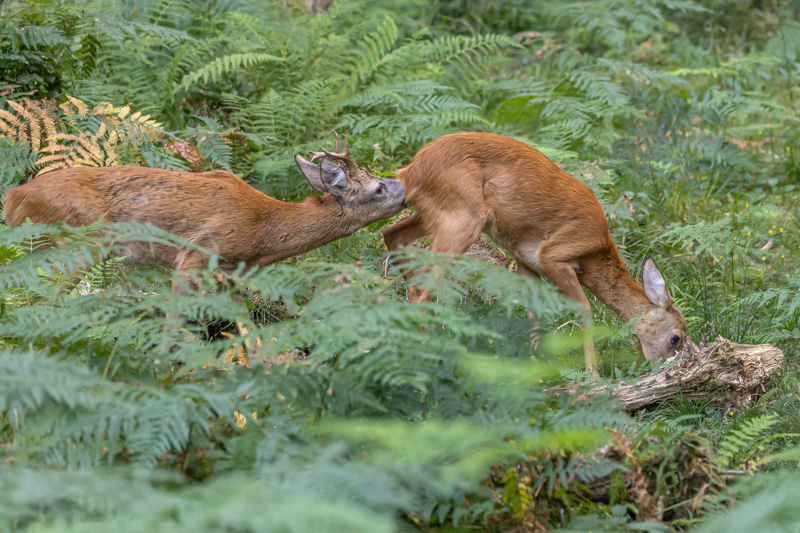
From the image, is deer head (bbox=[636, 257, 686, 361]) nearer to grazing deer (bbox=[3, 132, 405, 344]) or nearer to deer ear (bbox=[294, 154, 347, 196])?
grazing deer (bbox=[3, 132, 405, 344])

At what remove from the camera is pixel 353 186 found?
258 inches

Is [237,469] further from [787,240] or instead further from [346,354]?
[787,240]

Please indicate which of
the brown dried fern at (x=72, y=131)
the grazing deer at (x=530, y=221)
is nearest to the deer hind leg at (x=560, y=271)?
the grazing deer at (x=530, y=221)

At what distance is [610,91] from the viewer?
8734 mm

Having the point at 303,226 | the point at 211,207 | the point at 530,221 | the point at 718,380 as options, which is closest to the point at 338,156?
the point at 303,226

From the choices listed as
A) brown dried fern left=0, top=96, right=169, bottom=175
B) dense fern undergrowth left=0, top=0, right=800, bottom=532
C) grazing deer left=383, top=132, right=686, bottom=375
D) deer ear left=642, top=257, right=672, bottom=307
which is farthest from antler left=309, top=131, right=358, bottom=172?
deer ear left=642, top=257, right=672, bottom=307

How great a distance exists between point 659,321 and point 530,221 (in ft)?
4.04

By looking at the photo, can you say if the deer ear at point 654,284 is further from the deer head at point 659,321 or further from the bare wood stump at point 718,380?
the bare wood stump at point 718,380

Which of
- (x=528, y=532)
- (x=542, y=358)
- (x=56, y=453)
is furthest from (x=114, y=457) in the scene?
(x=542, y=358)

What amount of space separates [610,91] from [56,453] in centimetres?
703

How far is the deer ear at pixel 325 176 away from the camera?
6.47m

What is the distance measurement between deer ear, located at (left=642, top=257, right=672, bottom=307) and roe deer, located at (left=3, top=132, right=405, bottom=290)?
1.93m

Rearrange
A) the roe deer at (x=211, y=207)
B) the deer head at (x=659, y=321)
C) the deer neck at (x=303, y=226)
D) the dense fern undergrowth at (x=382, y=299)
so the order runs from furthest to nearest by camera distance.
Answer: the deer head at (x=659, y=321), the deer neck at (x=303, y=226), the roe deer at (x=211, y=207), the dense fern undergrowth at (x=382, y=299)

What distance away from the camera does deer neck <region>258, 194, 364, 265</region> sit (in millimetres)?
6297
